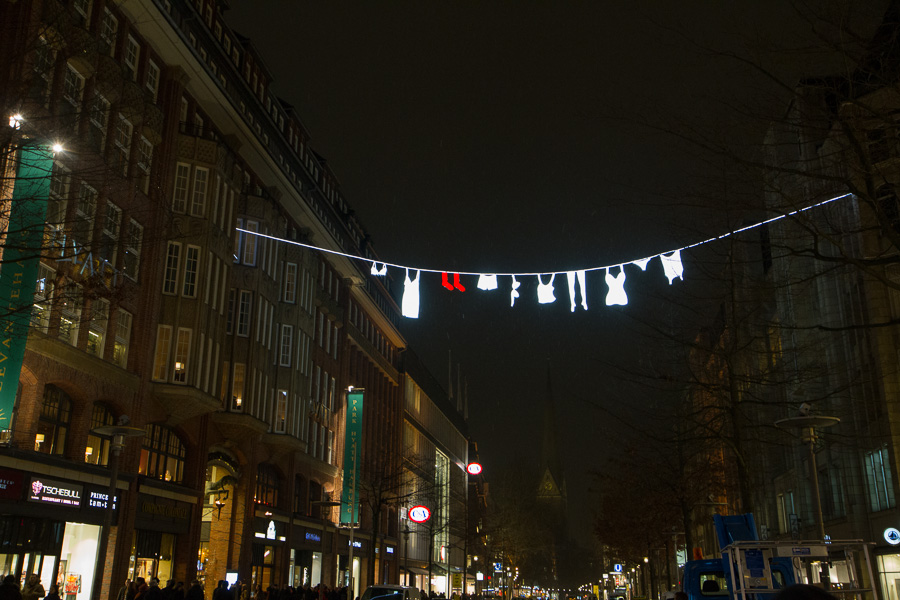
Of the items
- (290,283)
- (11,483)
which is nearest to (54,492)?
(11,483)

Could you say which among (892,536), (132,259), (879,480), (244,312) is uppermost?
(244,312)

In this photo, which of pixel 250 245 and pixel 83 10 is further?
pixel 250 245

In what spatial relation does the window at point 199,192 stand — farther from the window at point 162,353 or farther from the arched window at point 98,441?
the arched window at point 98,441

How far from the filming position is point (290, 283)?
45.0 metres

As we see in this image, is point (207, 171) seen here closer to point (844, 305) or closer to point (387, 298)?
point (844, 305)

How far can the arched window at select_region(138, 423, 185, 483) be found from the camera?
31.4 metres

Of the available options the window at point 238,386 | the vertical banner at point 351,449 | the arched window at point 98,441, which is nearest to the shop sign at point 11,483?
the arched window at point 98,441

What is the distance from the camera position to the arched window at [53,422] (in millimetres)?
25203

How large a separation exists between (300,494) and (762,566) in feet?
125

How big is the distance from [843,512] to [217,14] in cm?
3849

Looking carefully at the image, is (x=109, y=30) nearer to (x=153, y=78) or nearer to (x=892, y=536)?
(x=153, y=78)

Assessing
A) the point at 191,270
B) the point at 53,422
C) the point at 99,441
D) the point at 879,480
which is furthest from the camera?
the point at 879,480

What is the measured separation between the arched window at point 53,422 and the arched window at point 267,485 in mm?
15652

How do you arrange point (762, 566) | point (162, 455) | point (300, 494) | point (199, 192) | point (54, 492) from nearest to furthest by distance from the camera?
point (762, 566) → point (54, 492) → point (162, 455) → point (199, 192) → point (300, 494)
